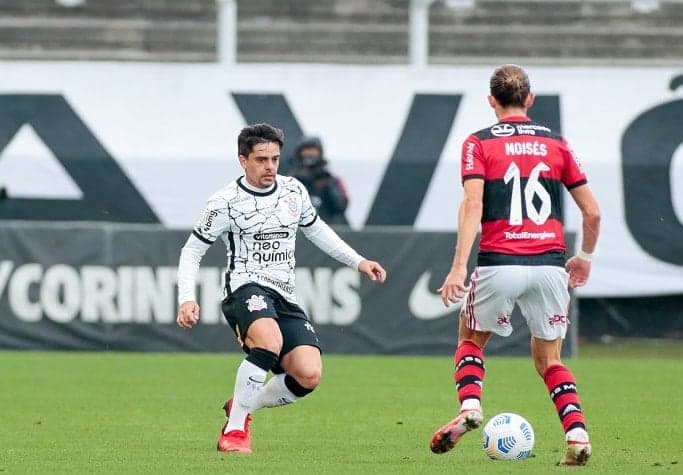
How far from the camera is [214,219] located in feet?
28.1

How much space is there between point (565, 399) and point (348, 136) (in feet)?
37.7

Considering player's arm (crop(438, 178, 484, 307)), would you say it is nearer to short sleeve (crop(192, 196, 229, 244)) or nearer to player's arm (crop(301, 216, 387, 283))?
player's arm (crop(301, 216, 387, 283))

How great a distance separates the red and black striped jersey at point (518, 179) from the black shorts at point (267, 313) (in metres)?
1.39

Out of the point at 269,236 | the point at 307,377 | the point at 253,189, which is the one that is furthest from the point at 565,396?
the point at 253,189

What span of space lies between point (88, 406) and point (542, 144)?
187 inches

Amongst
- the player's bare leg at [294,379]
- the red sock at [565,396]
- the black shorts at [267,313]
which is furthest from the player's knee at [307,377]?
the red sock at [565,396]

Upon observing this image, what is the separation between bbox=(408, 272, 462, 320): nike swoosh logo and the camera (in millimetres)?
16578

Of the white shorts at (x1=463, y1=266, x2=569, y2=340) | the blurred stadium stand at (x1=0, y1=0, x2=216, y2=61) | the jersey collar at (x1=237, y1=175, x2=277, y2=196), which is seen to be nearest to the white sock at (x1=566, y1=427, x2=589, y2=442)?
the white shorts at (x1=463, y1=266, x2=569, y2=340)

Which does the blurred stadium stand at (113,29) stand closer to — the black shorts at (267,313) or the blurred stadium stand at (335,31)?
the blurred stadium stand at (335,31)

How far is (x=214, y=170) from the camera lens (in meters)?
18.7

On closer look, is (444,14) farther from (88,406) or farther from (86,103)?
(88,406)

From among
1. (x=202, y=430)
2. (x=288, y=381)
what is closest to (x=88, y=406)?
(x=202, y=430)

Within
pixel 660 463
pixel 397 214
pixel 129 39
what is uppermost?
pixel 129 39

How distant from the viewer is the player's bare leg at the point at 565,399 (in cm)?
752
